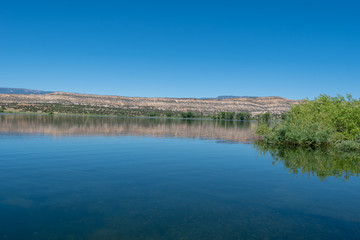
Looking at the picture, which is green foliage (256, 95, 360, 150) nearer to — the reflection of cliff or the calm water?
the reflection of cliff

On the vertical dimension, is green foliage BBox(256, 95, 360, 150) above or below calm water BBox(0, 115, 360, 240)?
above

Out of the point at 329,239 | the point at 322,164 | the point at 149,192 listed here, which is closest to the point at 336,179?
the point at 322,164

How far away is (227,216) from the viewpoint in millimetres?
10844

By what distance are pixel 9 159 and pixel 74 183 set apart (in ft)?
30.4

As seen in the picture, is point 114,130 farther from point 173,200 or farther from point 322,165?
point 173,200

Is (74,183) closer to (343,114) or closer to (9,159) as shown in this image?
(9,159)

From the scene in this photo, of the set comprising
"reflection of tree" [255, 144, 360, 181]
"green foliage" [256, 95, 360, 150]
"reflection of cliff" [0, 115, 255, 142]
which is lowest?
"reflection of cliff" [0, 115, 255, 142]

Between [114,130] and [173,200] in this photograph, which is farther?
[114,130]

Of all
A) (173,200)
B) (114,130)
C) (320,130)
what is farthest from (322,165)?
(114,130)

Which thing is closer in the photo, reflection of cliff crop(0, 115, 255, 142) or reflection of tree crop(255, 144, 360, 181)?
reflection of tree crop(255, 144, 360, 181)

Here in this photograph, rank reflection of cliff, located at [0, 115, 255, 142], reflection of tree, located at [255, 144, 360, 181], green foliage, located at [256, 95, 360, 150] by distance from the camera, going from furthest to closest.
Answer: reflection of cliff, located at [0, 115, 255, 142]
green foliage, located at [256, 95, 360, 150]
reflection of tree, located at [255, 144, 360, 181]

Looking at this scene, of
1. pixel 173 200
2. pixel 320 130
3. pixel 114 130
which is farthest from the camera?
pixel 114 130

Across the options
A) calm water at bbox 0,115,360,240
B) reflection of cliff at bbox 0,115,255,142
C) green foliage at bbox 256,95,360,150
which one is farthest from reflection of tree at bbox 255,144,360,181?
reflection of cliff at bbox 0,115,255,142

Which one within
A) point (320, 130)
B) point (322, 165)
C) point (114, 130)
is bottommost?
point (114, 130)
